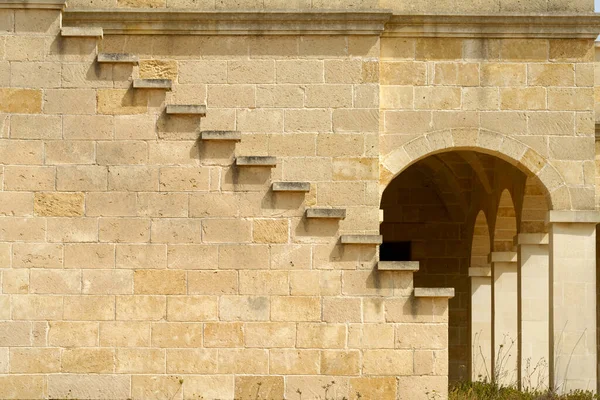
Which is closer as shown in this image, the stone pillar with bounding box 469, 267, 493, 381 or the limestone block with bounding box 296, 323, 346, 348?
the limestone block with bounding box 296, 323, 346, 348

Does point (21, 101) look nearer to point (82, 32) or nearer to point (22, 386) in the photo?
point (82, 32)

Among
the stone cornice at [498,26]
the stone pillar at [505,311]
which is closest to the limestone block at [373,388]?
the stone cornice at [498,26]

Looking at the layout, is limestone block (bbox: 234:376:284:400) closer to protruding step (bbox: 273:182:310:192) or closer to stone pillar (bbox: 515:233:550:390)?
protruding step (bbox: 273:182:310:192)

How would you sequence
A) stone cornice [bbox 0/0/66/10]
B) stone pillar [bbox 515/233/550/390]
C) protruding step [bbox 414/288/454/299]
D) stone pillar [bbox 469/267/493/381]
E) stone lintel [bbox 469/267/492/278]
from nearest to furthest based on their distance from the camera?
protruding step [bbox 414/288/454/299] < stone cornice [bbox 0/0/66/10] < stone pillar [bbox 515/233/550/390] < stone pillar [bbox 469/267/493/381] < stone lintel [bbox 469/267/492/278]

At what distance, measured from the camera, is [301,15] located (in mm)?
14500

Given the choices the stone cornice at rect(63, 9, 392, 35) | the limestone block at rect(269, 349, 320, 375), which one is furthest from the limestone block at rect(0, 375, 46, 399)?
the stone cornice at rect(63, 9, 392, 35)

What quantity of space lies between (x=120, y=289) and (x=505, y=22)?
556cm

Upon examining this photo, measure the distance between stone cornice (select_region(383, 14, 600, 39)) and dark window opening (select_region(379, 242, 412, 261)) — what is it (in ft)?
27.4

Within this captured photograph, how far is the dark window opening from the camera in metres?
22.9

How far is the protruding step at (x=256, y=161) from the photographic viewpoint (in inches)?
482

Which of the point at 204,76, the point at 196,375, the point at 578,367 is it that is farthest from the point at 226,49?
the point at 578,367

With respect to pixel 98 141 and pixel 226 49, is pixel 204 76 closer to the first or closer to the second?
pixel 226 49

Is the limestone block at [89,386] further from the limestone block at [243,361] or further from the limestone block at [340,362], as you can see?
the limestone block at [340,362]

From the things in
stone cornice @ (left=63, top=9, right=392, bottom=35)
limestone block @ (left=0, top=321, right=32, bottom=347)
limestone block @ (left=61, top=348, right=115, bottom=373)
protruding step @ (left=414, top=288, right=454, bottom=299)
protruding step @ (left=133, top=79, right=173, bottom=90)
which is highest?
stone cornice @ (left=63, top=9, right=392, bottom=35)
